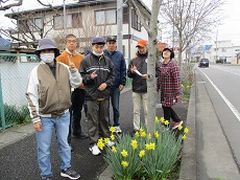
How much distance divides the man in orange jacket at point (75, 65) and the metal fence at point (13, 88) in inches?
75.1

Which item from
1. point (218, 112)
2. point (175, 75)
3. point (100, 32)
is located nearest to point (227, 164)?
point (175, 75)

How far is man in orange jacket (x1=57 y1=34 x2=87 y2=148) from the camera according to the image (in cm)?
480

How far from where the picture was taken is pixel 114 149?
359cm

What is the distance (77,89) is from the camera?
17.3ft

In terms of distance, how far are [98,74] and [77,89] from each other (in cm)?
78

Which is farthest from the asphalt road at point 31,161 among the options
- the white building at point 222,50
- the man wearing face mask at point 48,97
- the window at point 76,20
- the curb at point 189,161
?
the white building at point 222,50

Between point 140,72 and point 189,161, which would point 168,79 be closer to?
point 140,72

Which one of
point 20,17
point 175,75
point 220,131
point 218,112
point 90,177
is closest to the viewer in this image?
point 90,177

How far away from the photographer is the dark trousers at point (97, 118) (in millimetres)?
4824

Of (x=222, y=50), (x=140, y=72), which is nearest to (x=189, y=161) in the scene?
(x=140, y=72)

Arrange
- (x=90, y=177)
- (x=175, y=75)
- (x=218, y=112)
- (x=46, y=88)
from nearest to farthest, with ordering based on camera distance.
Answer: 1. (x=46, y=88)
2. (x=90, y=177)
3. (x=175, y=75)
4. (x=218, y=112)

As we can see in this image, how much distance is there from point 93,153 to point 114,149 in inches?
53.3

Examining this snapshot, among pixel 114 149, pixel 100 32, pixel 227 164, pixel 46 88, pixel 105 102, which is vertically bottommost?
pixel 227 164

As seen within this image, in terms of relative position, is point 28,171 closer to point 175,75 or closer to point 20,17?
point 175,75
